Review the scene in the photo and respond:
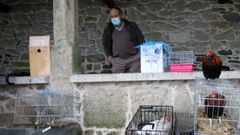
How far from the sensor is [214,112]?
3.44m

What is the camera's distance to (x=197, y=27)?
7367 mm

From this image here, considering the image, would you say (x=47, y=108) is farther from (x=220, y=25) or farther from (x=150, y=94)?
(x=220, y=25)

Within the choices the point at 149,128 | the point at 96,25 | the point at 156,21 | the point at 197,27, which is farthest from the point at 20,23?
the point at 149,128

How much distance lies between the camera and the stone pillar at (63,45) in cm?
446

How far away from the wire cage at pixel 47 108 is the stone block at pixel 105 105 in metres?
0.15

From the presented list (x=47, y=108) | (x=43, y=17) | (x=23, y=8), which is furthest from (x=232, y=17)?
(x=47, y=108)

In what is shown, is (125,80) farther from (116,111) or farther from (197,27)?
(197,27)

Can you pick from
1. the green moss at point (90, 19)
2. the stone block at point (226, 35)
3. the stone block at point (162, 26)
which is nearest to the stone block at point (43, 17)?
the green moss at point (90, 19)

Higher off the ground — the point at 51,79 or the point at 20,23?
the point at 20,23

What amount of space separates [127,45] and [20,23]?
364 centimetres

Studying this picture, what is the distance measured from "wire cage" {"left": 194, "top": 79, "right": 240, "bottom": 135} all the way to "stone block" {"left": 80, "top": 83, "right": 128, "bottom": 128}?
933 mm

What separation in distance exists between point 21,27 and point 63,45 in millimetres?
3639

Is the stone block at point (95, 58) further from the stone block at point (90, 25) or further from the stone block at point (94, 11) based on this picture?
the stone block at point (94, 11)

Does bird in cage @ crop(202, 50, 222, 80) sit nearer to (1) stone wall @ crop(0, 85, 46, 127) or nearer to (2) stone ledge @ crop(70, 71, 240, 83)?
(2) stone ledge @ crop(70, 71, 240, 83)
